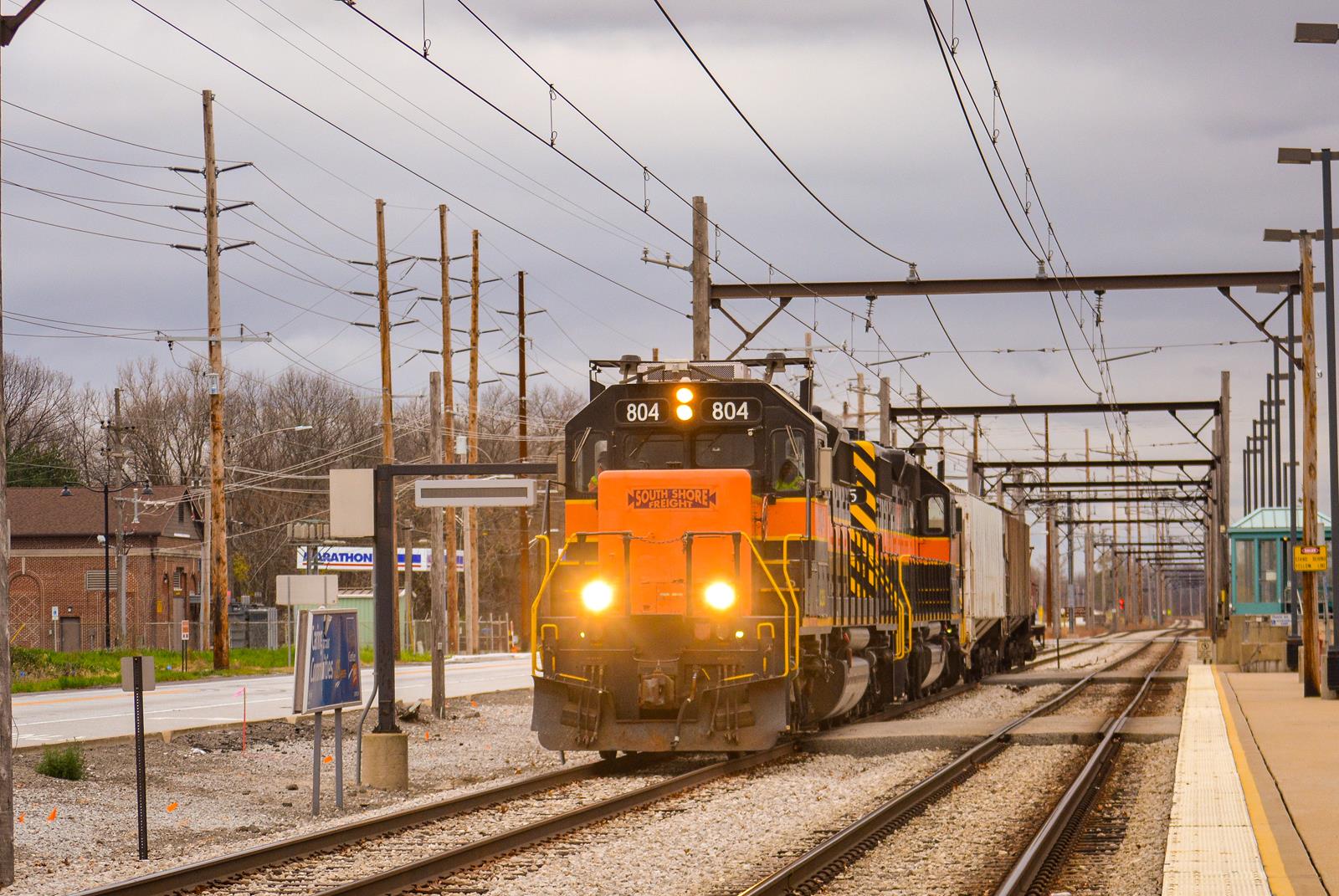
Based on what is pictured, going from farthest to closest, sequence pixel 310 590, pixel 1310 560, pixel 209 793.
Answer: pixel 310 590 < pixel 1310 560 < pixel 209 793

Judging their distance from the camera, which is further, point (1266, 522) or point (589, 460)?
point (1266, 522)

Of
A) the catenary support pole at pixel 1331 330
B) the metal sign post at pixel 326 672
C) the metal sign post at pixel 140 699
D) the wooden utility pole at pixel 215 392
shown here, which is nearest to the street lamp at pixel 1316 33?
the catenary support pole at pixel 1331 330

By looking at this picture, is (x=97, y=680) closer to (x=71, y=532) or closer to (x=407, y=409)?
(x=71, y=532)

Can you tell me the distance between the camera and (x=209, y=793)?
59.1 ft

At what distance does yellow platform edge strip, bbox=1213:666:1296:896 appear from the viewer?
9.77 m

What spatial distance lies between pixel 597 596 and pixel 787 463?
2559 millimetres

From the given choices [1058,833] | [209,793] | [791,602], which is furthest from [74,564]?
[1058,833]

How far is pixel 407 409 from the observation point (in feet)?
343

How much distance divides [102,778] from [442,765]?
14.0ft

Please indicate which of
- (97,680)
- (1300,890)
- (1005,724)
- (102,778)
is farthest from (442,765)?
(97,680)

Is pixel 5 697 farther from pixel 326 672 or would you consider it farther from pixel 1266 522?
pixel 1266 522

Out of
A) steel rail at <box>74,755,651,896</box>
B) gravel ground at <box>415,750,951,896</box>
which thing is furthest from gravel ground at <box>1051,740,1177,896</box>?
steel rail at <box>74,755,651,896</box>

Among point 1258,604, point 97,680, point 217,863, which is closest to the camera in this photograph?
point 217,863

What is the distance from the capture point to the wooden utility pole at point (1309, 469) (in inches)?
1151
